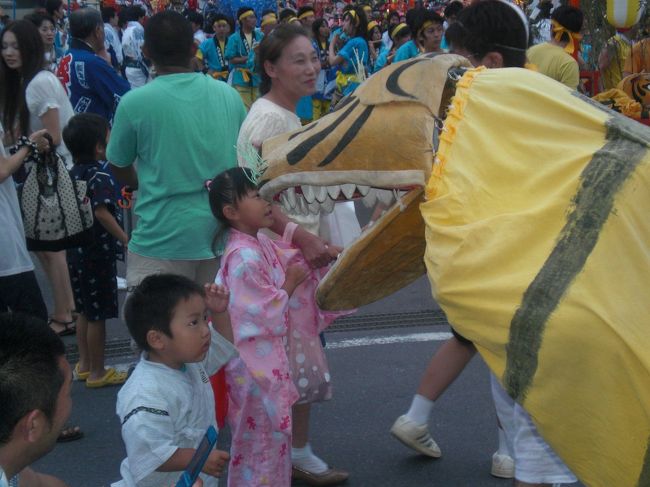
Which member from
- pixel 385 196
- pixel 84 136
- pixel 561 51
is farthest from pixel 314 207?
pixel 561 51

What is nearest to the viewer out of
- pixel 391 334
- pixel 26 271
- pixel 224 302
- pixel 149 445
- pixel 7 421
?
pixel 7 421

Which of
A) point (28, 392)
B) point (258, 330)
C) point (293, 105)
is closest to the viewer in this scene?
point (28, 392)

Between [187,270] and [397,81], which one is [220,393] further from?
[397,81]

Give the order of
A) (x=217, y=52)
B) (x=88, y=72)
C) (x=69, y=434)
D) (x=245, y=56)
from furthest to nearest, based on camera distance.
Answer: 1. (x=217, y=52)
2. (x=245, y=56)
3. (x=88, y=72)
4. (x=69, y=434)

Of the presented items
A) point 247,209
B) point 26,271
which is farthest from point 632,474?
point 26,271

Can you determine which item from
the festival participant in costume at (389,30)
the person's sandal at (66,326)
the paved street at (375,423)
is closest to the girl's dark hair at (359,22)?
the festival participant in costume at (389,30)

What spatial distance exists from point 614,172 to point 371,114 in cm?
66

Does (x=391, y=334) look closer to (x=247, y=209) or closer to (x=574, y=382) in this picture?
(x=247, y=209)

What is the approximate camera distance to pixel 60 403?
1.97 m

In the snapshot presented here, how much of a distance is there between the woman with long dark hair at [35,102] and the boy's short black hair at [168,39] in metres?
1.22

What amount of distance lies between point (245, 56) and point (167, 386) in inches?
399

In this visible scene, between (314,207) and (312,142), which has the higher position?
(312,142)

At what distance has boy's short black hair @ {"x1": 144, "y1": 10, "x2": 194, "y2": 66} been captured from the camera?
3.91 meters

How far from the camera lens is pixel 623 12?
893 cm
